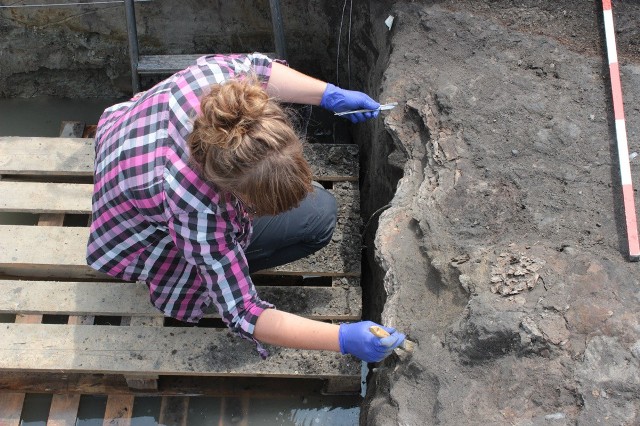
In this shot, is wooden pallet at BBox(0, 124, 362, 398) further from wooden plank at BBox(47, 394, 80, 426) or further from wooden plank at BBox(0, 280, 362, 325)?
wooden plank at BBox(47, 394, 80, 426)

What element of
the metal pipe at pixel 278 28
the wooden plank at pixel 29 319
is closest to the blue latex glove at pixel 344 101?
the metal pipe at pixel 278 28

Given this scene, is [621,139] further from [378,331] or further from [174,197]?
[174,197]

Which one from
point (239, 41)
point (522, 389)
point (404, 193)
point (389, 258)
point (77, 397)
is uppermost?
point (239, 41)

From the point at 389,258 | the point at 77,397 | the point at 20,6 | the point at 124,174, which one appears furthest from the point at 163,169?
the point at 20,6

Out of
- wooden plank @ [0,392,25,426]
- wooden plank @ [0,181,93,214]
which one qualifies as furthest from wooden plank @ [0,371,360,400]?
wooden plank @ [0,181,93,214]

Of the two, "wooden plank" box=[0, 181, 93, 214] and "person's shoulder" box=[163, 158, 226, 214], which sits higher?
"person's shoulder" box=[163, 158, 226, 214]

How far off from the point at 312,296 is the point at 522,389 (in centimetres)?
100

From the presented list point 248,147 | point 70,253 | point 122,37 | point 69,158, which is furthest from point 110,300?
point 122,37

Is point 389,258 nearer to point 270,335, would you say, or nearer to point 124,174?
point 270,335

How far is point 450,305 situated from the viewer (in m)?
Result: 1.95

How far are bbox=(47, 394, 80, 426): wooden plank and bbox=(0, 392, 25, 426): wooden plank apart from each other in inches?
4.8

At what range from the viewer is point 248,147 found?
152cm

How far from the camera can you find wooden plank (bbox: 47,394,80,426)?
2.57 m

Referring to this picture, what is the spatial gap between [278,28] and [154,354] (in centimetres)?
147
